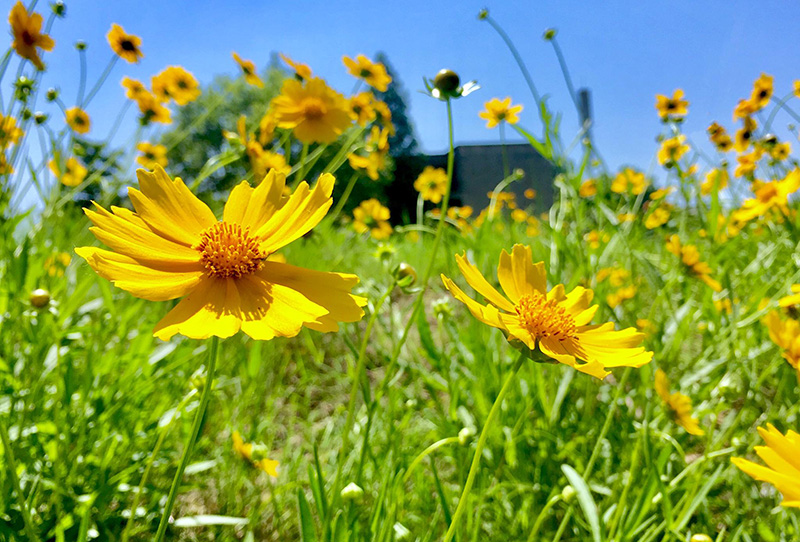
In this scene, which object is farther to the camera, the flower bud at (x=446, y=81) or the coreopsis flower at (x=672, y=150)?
the coreopsis flower at (x=672, y=150)

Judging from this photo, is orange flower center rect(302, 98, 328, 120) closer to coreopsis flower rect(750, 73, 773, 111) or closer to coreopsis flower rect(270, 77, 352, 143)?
coreopsis flower rect(270, 77, 352, 143)

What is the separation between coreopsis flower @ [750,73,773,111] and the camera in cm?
194

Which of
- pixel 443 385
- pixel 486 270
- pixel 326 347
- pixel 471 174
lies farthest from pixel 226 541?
pixel 471 174

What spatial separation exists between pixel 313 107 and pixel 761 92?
1818mm

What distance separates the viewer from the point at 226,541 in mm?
738

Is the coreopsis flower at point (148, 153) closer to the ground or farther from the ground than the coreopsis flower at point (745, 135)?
closer to the ground

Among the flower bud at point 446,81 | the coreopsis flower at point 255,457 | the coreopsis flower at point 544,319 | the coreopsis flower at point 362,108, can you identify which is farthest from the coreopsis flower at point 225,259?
the coreopsis flower at point 362,108

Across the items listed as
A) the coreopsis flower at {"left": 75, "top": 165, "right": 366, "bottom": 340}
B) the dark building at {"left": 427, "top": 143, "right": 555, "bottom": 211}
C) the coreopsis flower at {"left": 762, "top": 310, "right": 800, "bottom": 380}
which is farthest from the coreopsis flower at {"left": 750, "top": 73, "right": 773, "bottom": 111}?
the dark building at {"left": 427, "top": 143, "right": 555, "bottom": 211}

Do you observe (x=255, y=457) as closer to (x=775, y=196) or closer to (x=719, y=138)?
(x=775, y=196)

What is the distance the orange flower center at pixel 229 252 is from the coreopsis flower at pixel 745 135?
2338 millimetres

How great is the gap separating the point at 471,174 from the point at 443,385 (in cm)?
1525

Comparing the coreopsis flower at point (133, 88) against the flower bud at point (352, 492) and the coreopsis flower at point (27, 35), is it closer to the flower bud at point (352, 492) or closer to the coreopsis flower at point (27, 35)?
the coreopsis flower at point (27, 35)

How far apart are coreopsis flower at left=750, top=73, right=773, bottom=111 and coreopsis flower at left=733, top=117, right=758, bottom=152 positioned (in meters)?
0.16

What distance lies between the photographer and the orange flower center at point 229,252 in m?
0.42
